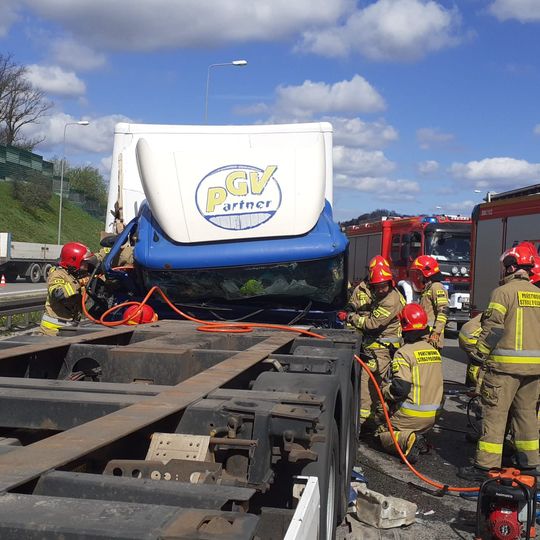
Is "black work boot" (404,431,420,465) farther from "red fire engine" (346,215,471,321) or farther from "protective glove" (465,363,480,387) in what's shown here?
"red fire engine" (346,215,471,321)

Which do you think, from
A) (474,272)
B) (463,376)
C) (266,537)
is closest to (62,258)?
(266,537)

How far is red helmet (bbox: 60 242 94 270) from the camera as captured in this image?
291 inches

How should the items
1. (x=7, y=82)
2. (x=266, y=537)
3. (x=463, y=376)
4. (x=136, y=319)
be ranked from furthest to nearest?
1. (x=7, y=82)
2. (x=463, y=376)
3. (x=136, y=319)
4. (x=266, y=537)

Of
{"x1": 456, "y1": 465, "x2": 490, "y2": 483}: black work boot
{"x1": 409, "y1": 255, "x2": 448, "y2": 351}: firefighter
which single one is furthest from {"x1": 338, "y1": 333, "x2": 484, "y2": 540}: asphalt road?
{"x1": 409, "y1": 255, "x2": 448, "y2": 351}: firefighter

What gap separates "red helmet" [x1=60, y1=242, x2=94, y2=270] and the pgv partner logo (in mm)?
1653

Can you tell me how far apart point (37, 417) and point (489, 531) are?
10.4 ft

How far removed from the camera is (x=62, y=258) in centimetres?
744

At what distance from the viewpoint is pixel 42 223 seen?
176 feet

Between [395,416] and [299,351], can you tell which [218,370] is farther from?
[395,416]

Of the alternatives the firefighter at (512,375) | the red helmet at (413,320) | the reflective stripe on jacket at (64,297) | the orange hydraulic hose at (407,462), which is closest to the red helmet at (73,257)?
the reflective stripe on jacket at (64,297)

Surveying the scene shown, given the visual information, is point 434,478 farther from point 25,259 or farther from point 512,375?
point 25,259

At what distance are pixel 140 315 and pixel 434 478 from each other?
2964mm

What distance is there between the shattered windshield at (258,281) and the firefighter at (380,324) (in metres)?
1.27

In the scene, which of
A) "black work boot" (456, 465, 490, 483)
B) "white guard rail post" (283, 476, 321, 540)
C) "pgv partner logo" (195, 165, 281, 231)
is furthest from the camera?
"pgv partner logo" (195, 165, 281, 231)
